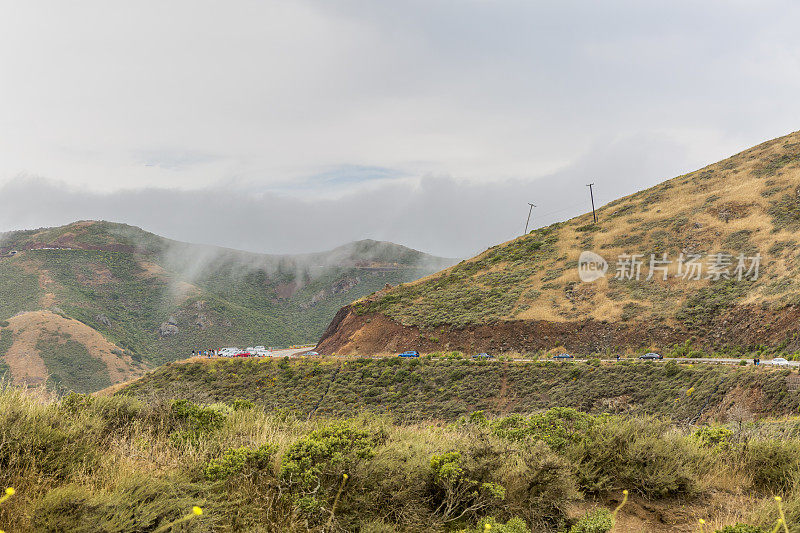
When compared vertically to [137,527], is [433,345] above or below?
below

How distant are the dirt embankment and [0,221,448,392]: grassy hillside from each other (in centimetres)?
4265

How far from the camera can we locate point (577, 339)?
39344mm

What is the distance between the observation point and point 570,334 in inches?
1575

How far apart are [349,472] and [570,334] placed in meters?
38.6

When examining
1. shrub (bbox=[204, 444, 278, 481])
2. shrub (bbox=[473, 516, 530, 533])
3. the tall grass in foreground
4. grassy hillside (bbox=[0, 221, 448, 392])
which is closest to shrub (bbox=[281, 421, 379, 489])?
the tall grass in foreground

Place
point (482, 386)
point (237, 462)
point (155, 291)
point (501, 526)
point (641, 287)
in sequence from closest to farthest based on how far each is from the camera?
point (501, 526), point (237, 462), point (482, 386), point (641, 287), point (155, 291)

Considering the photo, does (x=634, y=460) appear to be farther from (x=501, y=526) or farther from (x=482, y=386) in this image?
(x=482, y=386)

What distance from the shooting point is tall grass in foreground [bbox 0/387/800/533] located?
4113mm

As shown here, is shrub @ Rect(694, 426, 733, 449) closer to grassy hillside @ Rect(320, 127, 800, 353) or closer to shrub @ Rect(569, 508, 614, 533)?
shrub @ Rect(569, 508, 614, 533)

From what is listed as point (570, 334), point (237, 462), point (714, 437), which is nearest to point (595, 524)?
point (237, 462)

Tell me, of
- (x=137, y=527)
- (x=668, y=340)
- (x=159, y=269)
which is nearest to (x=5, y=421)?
(x=137, y=527)

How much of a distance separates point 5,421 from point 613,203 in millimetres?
74352

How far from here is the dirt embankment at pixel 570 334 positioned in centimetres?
3144

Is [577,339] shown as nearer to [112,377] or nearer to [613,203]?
[613,203]
